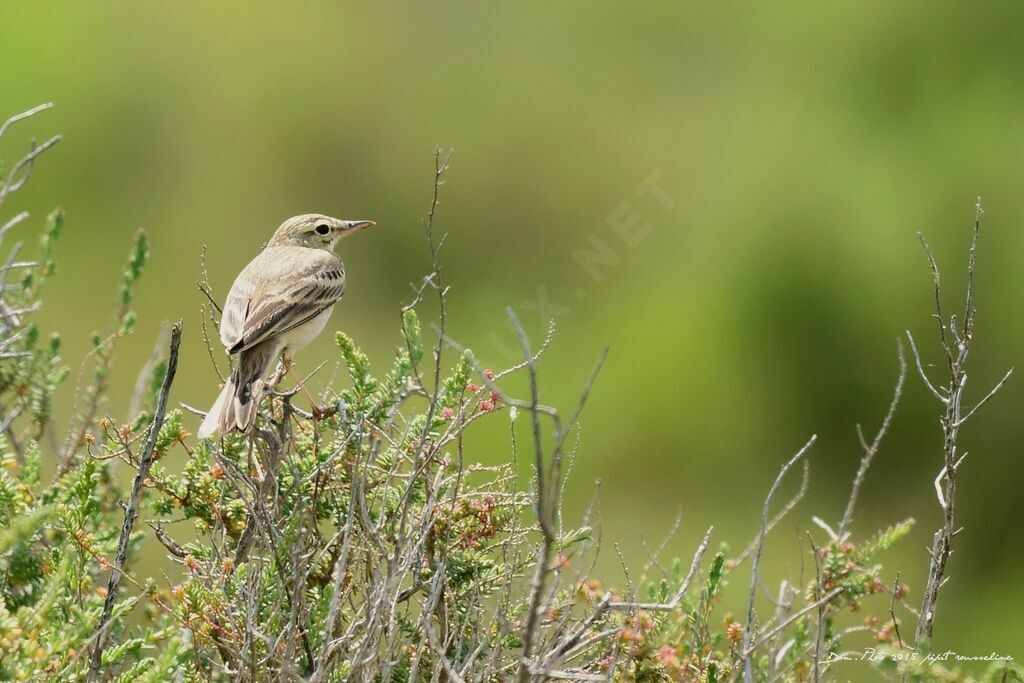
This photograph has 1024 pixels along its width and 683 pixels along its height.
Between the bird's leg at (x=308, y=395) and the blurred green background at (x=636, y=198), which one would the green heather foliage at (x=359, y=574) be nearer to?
the bird's leg at (x=308, y=395)

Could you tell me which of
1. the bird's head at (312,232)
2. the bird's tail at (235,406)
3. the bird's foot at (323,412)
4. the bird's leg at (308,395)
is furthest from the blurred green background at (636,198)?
the bird's foot at (323,412)

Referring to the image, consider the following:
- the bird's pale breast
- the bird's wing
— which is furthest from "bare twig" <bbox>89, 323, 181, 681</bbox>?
the bird's pale breast

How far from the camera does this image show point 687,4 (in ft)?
53.4

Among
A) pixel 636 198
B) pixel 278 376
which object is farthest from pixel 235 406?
pixel 636 198

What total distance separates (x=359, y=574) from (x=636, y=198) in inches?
420

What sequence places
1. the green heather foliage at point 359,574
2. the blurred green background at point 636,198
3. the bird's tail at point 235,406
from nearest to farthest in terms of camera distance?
the green heather foliage at point 359,574, the bird's tail at point 235,406, the blurred green background at point 636,198

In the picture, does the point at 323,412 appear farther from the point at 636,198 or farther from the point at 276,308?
the point at 636,198

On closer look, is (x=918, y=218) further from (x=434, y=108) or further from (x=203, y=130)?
(x=203, y=130)

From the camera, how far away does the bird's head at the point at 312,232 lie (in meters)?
7.48

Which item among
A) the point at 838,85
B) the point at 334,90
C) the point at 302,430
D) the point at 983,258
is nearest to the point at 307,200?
the point at 334,90

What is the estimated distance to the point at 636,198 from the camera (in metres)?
15.1

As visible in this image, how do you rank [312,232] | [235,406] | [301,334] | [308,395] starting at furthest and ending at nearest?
[312,232]
[301,334]
[308,395]
[235,406]

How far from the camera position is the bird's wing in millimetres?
6023

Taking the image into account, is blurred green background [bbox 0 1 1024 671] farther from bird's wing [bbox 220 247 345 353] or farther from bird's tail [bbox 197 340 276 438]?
bird's tail [bbox 197 340 276 438]
